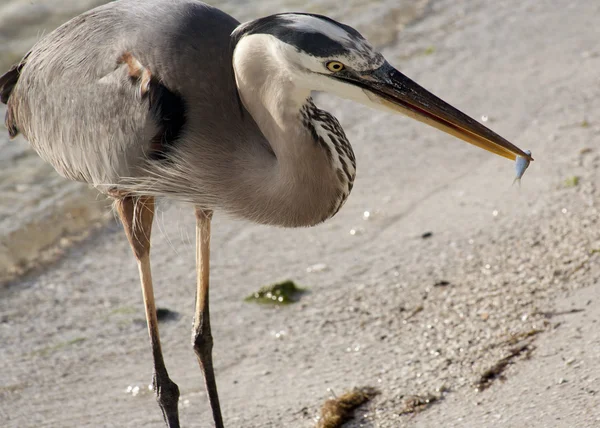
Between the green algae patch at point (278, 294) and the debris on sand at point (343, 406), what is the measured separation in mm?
1071

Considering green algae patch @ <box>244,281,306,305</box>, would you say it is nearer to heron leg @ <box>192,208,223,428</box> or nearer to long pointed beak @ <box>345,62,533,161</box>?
heron leg @ <box>192,208,223,428</box>

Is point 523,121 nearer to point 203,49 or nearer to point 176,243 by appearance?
point 176,243

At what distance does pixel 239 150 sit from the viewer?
4.04 m

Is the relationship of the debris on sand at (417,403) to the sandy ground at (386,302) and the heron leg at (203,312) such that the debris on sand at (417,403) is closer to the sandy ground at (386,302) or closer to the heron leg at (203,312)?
the sandy ground at (386,302)

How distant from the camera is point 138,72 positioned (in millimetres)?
4059

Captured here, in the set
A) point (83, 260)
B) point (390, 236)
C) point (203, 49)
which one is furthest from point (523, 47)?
point (203, 49)

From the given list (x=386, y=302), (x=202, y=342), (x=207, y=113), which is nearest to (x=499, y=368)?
(x=386, y=302)

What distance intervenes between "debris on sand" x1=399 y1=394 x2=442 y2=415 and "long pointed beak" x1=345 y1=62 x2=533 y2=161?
3.83 ft

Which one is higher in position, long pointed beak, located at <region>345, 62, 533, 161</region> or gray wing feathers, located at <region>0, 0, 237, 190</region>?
long pointed beak, located at <region>345, 62, 533, 161</region>

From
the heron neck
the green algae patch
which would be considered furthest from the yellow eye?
the green algae patch

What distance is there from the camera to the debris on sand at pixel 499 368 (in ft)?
13.4

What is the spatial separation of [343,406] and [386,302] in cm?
99

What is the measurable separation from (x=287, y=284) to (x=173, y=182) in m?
1.41

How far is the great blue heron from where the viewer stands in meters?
3.56
